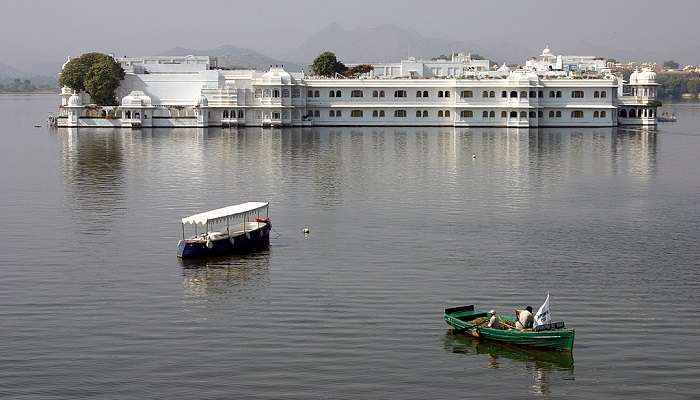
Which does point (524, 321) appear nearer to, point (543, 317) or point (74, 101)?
point (543, 317)

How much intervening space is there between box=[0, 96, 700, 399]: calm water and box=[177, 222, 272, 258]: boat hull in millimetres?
459

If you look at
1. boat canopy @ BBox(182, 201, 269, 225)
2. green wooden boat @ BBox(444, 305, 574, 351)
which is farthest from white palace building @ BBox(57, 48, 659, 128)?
green wooden boat @ BBox(444, 305, 574, 351)

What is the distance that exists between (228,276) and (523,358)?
894cm

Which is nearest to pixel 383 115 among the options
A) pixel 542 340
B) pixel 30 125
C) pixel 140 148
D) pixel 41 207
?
pixel 140 148

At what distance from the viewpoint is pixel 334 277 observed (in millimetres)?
24781

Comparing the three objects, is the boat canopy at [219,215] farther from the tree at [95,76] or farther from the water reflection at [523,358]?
the tree at [95,76]

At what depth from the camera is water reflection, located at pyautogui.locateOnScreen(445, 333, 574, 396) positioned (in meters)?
17.8

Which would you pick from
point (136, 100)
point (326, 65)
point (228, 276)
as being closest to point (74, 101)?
point (136, 100)

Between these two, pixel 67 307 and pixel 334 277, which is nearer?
pixel 67 307

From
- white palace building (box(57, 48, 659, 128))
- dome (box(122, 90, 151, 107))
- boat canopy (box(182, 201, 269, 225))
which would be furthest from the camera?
white palace building (box(57, 48, 659, 128))

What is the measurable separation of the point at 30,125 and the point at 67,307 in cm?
7564

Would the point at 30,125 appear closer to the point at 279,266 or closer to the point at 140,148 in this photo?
the point at 140,148

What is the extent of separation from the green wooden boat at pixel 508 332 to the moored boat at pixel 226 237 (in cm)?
873

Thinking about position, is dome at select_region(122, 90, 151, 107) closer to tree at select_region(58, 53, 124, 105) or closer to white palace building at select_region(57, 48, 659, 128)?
white palace building at select_region(57, 48, 659, 128)
